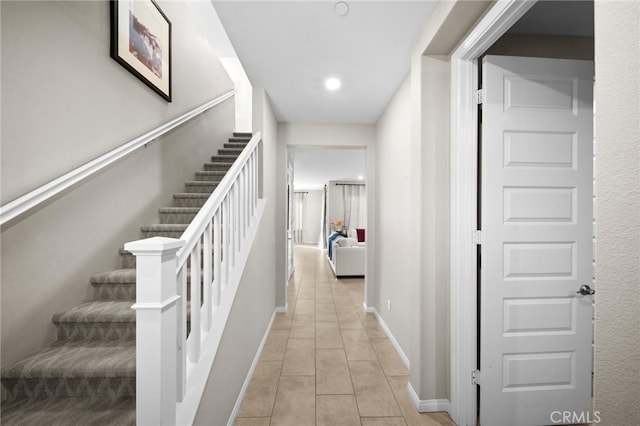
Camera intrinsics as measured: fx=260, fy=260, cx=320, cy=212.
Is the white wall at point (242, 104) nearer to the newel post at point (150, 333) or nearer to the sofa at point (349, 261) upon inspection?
the sofa at point (349, 261)

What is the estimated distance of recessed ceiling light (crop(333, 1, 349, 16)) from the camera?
1.58 m

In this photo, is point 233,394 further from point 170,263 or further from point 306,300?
point 306,300

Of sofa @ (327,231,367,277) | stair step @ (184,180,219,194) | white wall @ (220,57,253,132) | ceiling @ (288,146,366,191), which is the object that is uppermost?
white wall @ (220,57,253,132)

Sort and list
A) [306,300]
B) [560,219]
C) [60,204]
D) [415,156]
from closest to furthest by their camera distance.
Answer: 1. [60,204]
2. [560,219]
3. [415,156]
4. [306,300]

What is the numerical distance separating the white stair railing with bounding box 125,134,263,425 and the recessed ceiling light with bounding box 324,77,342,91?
4.44ft

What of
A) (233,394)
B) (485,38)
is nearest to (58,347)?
(233,394)

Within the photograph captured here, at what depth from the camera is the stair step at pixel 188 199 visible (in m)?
2.61

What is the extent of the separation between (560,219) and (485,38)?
116cm

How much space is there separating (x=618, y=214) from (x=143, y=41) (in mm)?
2957

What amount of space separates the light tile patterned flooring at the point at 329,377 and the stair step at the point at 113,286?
1111 millimetres

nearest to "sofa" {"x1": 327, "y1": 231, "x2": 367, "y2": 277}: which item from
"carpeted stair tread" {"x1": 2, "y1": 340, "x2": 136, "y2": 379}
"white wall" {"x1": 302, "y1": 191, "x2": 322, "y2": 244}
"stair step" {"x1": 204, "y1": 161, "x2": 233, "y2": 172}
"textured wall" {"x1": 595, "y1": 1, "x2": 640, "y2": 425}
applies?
"stair step" {"x1": 204, "y1": 161, "x2": 233, "y2": 172}

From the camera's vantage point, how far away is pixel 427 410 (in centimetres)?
177

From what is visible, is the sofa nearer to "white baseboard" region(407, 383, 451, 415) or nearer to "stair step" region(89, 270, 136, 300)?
"white baseboard" region(407, 383, 451, 415)

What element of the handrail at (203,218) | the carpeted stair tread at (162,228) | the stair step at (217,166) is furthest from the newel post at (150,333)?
the stair step at (217,166)
